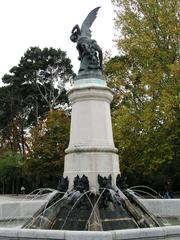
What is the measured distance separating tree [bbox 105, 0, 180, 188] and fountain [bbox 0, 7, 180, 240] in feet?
41.5

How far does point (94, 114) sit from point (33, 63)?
43791 millimetres

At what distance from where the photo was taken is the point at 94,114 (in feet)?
36.7

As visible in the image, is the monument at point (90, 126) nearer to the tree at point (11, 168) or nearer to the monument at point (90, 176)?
the monument at point (90, 176)

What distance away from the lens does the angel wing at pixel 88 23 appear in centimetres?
1245

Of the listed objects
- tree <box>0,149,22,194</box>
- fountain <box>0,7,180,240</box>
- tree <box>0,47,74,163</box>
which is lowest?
fountain <box>0,7,180,240</box>

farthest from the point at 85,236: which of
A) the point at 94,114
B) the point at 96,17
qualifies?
the point at 96,17

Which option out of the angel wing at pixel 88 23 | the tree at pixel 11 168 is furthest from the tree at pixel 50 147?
the angel wing at pixel 88 23

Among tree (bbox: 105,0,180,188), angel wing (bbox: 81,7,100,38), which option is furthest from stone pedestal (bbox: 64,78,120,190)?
tree (bbox: 105,0,180,188)

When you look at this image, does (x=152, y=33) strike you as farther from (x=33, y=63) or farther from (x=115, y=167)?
(x=33, y=63)

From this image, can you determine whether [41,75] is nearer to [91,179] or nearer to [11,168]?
[11,168]

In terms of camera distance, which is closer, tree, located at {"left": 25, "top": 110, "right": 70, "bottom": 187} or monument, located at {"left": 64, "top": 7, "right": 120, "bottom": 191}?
monument, located at {"left": 64, "top": 7, "right": 120, "bottom": 191}

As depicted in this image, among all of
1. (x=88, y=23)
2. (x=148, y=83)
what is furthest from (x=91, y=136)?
(x=148, y=83)

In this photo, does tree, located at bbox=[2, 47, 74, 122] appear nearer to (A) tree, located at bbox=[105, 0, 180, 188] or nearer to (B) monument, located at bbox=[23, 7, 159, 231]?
(A) tree, located at bbox=[105, 0, 180, 188]

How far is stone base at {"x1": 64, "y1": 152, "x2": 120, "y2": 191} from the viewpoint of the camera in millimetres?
10664
